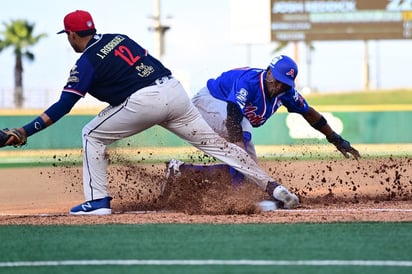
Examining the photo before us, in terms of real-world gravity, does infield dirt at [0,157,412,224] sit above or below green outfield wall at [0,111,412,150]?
above

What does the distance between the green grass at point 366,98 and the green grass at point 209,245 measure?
27897mm

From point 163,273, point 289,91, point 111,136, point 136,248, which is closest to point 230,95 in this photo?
point 289,91

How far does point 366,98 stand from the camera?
35.0 meters

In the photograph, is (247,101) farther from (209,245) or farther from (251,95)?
(209,245)

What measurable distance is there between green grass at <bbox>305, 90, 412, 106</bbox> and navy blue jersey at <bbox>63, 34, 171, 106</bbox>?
26902 millimetres

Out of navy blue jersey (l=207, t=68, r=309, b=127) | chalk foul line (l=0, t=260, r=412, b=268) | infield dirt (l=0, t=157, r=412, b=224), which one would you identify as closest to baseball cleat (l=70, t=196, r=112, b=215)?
infield dirt (l=0, t=157, r=412, b=224)

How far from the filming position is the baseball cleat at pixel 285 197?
833 centimetres

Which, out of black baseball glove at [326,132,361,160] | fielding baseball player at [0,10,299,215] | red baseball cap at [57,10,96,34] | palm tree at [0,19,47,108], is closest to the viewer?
fielding baseball player at [0,10,299,215]

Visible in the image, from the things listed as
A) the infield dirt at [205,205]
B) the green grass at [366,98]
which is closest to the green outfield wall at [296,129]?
the green grass at [366,98]

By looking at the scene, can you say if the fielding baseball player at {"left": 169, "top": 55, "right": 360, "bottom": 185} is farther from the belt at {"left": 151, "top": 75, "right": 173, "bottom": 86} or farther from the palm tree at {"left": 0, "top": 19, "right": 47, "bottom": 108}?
the palm tree at {"left": 0, "top": 19, "right": 47, "bottom": 108}

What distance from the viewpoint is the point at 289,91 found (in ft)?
28.6

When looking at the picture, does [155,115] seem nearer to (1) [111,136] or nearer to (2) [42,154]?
(1) [111,136]

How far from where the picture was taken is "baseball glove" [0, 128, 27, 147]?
7.58 meters

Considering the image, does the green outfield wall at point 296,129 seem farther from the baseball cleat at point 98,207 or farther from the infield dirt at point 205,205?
the baseball cleat at point 98,207
